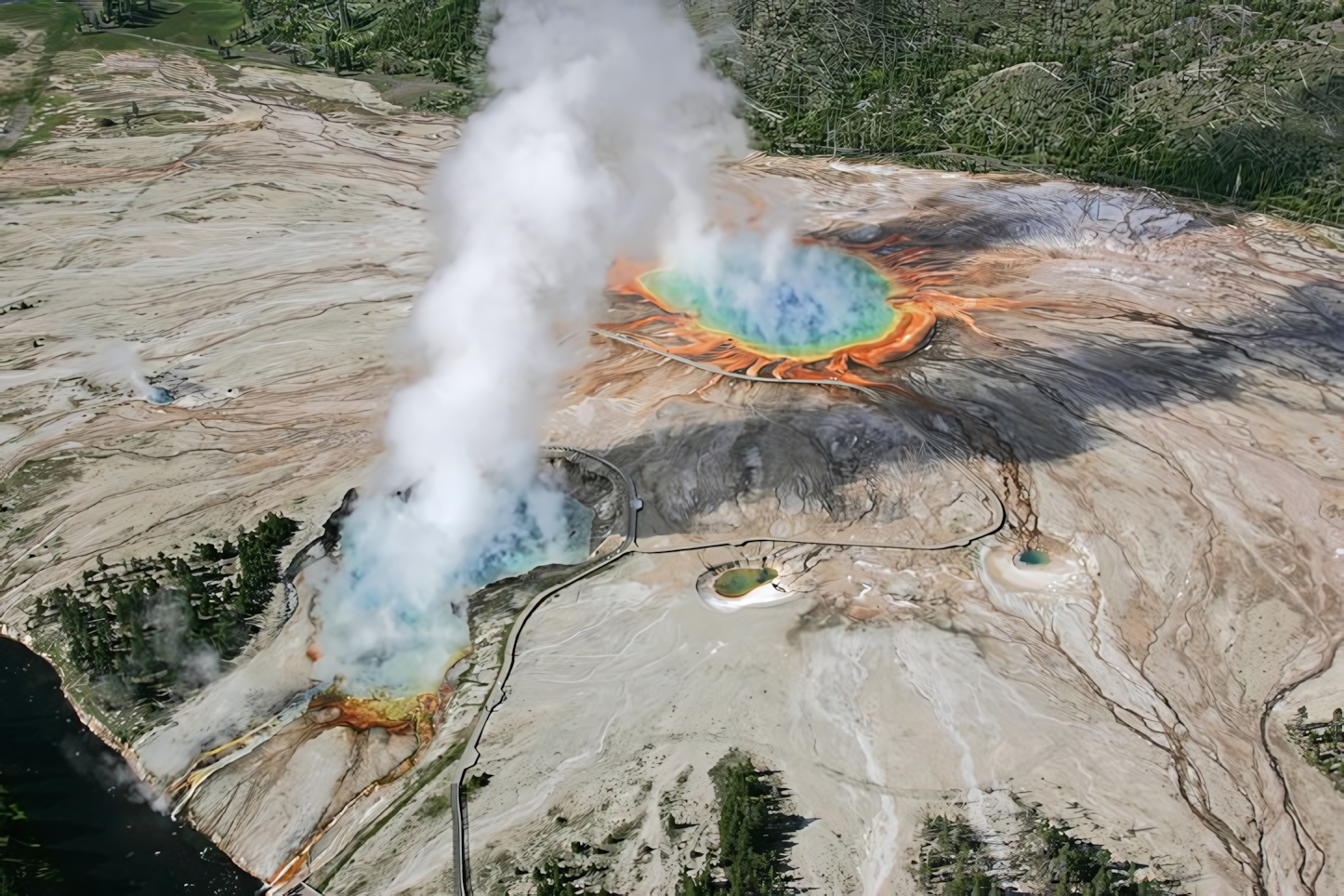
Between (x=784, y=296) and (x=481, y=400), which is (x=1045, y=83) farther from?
(x=481, y=400)

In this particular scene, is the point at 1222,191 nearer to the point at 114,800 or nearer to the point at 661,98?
the point at 661,98

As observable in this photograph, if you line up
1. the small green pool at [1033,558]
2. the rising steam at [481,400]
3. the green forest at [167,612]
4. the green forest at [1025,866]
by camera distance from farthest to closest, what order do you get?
the small green pool at [1033,558] < the rising steam at [481,400] < the green forest at [167,612] < the green forest at [1025,866]

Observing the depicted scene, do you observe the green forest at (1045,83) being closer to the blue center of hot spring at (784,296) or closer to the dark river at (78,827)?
the blue center of hot spring at (784,296)

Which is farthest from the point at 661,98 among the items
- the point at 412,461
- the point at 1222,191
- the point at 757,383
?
the point at 1222,191

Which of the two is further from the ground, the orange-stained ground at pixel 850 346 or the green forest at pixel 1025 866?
the orange-stained ground at pixel 850 346

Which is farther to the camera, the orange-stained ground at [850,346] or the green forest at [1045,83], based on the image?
the green forest at [1045,83]

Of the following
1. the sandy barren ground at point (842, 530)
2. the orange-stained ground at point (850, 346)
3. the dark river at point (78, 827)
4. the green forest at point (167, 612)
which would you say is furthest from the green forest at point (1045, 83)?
the dark river at point (78, 827)

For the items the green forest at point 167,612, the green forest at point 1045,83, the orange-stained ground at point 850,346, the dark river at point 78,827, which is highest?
the green forest at point 1045,83
